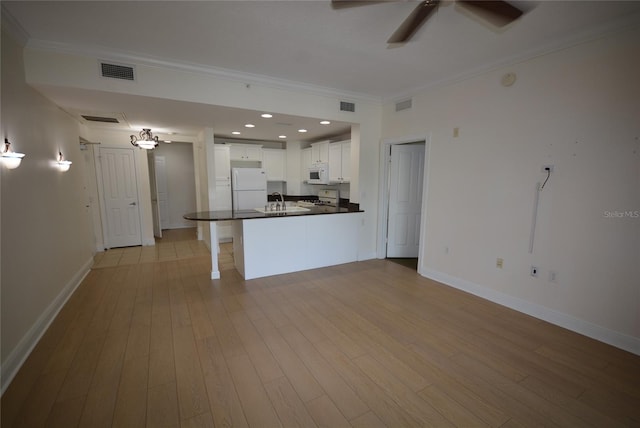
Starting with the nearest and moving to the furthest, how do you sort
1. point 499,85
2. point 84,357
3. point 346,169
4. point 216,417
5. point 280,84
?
point 216,417, point 84,357, point 499,85, point 280,84, point 346,169

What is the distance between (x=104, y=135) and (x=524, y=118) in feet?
23.0

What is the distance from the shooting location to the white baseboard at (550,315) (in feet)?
7.84

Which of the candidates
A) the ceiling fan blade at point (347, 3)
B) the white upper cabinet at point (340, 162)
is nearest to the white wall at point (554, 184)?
the white upper cabinet at point (340, 162)

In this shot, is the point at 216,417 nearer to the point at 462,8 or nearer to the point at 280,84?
the point at 462,8

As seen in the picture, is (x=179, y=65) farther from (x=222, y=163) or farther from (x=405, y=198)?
(x=405, y=198)

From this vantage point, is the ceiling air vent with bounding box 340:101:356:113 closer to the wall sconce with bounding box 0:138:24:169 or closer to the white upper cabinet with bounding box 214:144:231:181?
the white upper cabinet with bounding box 214:144:231:181

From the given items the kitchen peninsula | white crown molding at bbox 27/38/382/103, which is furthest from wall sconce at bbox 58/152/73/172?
the kitchen peninsula

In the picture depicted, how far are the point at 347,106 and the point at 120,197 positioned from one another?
5036 mm

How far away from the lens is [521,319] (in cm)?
290

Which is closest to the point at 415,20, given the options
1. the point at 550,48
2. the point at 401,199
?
the point at 550,48

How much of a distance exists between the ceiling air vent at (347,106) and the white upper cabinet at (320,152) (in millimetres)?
1485

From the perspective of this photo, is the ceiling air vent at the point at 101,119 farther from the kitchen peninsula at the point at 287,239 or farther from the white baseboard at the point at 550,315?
the white baseboard at the point at 550,315

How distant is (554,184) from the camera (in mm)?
2738

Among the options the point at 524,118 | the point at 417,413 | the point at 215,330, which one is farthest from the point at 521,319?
the point at 215,330
